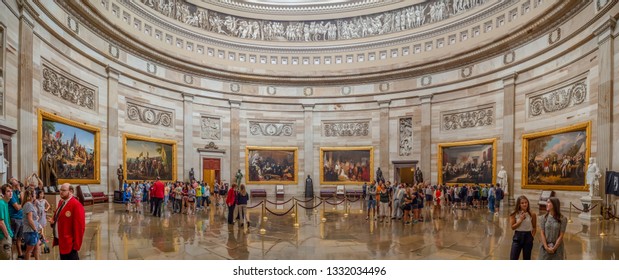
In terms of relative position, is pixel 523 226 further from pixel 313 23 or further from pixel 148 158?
pixel 313 23

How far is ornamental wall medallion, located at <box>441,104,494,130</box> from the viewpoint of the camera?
24094mm

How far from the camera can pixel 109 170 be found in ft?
70.5

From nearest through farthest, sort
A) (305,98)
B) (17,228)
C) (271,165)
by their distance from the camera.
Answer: (17,228), (271,165), (305,98)

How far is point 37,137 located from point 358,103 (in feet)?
70.5

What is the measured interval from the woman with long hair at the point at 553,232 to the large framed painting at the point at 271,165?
25.5 m

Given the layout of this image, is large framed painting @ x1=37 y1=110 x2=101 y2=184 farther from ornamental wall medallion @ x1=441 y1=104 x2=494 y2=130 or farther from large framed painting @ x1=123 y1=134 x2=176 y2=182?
ornamental wall medallion @ x1=441 y1=104 x2=494 y2=130

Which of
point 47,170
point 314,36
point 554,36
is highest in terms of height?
point 314,36

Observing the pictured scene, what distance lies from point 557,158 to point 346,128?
15.4m

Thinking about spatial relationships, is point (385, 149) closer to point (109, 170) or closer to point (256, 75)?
point (256, 75)

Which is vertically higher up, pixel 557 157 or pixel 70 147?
pixel 70 147

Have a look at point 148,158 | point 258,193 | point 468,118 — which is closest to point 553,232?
point 468,118

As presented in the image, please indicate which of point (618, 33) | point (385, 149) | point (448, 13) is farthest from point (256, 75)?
point (618, 33)

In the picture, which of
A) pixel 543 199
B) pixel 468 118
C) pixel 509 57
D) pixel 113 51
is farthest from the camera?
pixel 468 118

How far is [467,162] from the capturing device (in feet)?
81.5
